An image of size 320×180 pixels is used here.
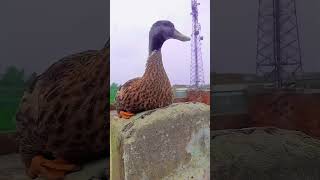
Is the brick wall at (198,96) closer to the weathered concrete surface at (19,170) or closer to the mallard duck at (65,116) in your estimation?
the mallard duck at (65,116)

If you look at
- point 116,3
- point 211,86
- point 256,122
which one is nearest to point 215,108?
point 211,86

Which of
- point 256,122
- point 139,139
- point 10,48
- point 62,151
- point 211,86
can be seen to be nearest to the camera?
point 10,48

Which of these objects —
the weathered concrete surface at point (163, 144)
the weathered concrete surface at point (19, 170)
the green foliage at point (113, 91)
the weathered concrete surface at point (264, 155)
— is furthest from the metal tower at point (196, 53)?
the weathered concrete surface at point (19, 170)

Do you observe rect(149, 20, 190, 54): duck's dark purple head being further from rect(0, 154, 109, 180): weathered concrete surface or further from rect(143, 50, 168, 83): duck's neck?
rect(0, 154, 109, 180): weathered concrete surface

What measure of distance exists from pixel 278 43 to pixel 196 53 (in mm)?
630

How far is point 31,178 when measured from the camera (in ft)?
8.97

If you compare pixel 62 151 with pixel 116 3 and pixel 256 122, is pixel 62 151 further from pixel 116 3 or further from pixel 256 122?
pixel 256 122

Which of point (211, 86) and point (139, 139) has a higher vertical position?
point (211, 86)

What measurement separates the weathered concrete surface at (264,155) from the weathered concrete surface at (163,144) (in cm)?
11

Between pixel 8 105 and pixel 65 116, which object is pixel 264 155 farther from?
pixel 8 105

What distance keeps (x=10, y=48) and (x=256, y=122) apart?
1.72 m

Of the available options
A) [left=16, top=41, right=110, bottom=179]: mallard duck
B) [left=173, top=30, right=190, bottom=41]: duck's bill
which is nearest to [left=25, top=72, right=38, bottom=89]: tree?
[left=16, top=41, right=110, bottom=179]: mallard duck

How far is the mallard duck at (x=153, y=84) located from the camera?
3.07 m

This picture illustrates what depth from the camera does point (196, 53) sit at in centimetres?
324
